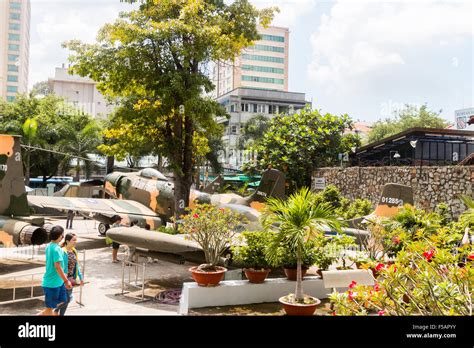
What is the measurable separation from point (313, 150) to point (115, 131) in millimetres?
13987

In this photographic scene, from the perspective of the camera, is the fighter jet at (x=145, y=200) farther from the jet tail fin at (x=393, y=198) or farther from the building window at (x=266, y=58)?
the building window at (x=266, y=58)

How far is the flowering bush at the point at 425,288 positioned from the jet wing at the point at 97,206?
466 inches

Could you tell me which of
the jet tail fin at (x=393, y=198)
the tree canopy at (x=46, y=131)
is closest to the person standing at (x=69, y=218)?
the tree canopy at (x=46, y=131)

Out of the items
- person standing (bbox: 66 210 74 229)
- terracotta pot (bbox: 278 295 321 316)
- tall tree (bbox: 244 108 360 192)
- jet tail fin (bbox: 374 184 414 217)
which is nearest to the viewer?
terracotta pot (bbox: 278 295 321 316)

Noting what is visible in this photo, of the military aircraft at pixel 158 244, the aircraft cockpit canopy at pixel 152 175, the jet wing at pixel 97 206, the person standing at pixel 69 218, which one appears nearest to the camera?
the military aircraft at pixel 158 244

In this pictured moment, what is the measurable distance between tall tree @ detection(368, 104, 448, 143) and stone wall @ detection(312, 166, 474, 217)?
1824 centimetres

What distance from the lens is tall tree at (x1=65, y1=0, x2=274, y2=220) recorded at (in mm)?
12898

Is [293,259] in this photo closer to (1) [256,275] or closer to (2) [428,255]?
(1) [256,275]

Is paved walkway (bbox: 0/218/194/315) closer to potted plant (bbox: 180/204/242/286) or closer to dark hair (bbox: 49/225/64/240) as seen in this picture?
potted plant (bbox: 180/204/242/286)

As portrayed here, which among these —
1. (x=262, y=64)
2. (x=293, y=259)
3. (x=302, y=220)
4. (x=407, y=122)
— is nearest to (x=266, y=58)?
(x=262, y=64)

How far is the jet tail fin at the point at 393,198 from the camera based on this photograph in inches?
506

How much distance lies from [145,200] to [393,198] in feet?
31.5

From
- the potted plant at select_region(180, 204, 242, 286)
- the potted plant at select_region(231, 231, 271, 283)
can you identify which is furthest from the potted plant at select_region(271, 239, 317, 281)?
the potted plant at select_region(180, 204, 242, 286)
